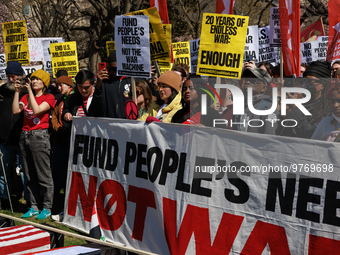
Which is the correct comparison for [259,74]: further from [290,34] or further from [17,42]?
[17,42]

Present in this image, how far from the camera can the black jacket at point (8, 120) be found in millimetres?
6699

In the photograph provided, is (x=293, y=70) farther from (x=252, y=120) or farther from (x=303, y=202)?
(x=303, y=202)

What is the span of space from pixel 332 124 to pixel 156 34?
2.80 metres

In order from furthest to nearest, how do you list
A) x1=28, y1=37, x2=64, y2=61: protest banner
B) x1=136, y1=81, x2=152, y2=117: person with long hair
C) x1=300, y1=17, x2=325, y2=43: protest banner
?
x1=28, y1=37, x2=64, y2=61: protest banner < x1=300, y1=17, x2=325, y2=43: protest banner < x1=136, y1=81, x2=152, y2=117: person with long hair

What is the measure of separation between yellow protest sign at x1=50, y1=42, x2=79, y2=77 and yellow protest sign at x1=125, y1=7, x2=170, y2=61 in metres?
5.30

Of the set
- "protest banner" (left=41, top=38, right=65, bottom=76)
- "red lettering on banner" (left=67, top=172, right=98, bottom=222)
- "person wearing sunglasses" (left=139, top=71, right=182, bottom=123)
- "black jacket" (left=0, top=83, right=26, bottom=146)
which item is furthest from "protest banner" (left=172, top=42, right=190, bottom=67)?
"red lettering on banner" (left=67, top=172, right=98, bottom=222)

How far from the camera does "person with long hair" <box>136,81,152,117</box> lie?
569 centimetres

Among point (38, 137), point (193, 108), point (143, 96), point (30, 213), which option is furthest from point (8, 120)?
point (193, 108)

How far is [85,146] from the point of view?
5.40 m

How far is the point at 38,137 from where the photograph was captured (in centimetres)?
616

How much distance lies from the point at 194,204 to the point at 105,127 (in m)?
1.71

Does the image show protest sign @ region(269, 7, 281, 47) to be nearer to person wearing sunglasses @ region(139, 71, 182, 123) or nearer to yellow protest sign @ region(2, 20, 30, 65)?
person wearing sunglasses @ region(139, 71, 182, 123)

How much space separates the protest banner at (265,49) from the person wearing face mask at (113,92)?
5.01 meters

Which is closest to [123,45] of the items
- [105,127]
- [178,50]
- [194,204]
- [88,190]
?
[105,127]
